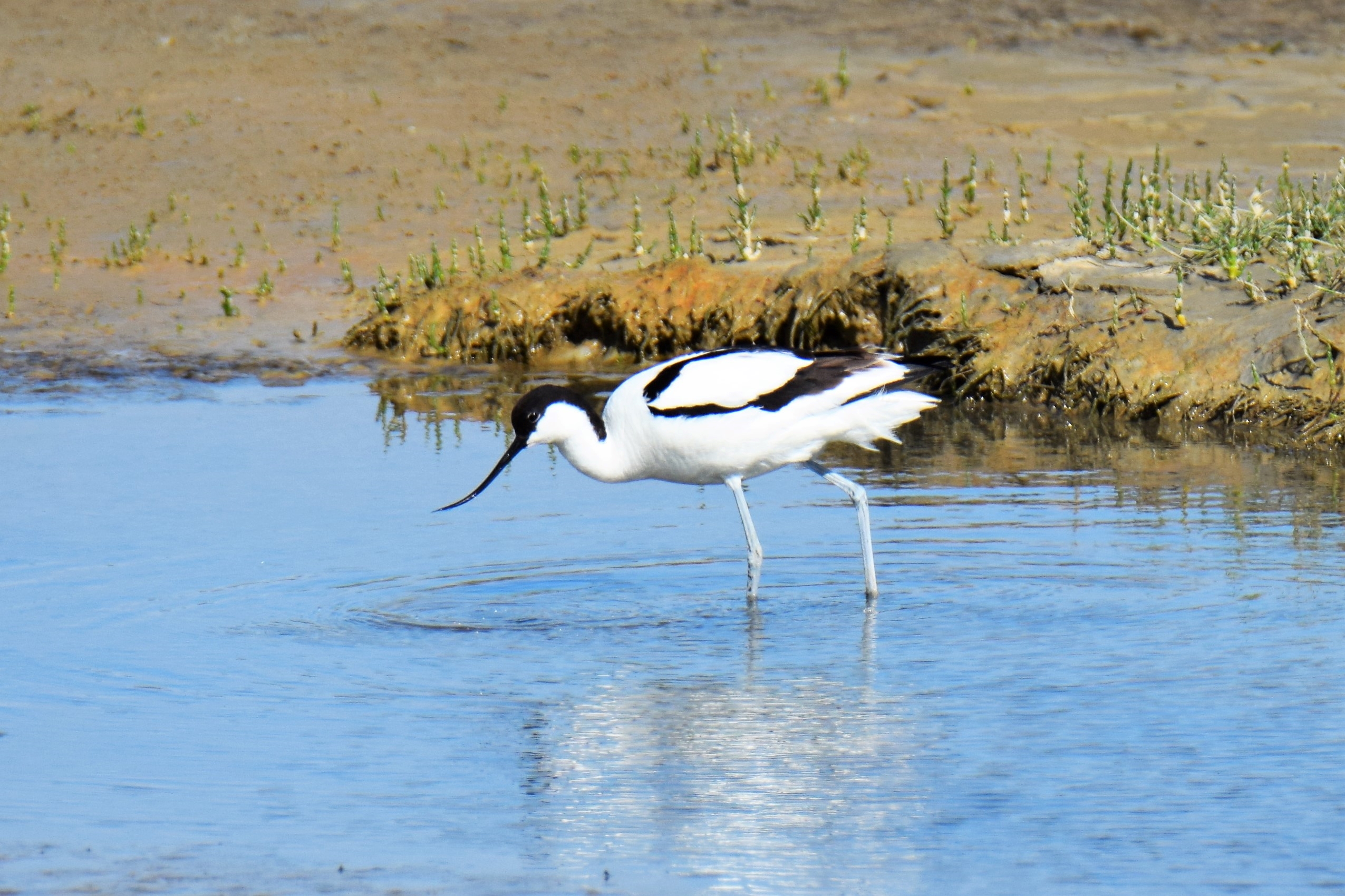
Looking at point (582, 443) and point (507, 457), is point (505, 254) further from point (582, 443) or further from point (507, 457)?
point (582, 443)

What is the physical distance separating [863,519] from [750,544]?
0.38m

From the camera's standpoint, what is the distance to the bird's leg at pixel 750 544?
5.90 meters

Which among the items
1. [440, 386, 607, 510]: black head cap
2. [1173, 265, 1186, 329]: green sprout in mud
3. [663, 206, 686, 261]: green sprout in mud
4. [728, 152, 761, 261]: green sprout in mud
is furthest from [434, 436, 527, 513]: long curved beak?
[728, 152, 761, 261]: green sprout in mud

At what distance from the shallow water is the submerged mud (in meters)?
0.54

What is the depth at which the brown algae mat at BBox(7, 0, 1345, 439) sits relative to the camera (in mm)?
9008

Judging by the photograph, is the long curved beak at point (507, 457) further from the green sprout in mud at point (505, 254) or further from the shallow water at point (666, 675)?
the green sprout in mud at point (505, 254)

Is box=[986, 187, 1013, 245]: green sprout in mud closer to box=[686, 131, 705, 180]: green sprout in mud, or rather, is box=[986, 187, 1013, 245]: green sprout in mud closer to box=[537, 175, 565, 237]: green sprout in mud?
box=[686, 131, 705, 180]: green sprout in mud

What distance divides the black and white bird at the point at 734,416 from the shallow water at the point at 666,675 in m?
0.32

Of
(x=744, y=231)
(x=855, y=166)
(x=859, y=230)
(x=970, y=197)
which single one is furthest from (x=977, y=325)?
(x=855, y=166)

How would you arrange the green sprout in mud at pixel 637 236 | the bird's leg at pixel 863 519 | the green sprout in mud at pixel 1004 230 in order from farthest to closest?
the green sprout in mud at pixel 637 236 < the green sprout in mud at pixel 1004 230 < the bird's leg at pixel 863 519

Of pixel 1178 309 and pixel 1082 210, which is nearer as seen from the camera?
pixel 1178 309

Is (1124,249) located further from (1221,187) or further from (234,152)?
(234,152)

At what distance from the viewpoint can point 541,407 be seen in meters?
6.15

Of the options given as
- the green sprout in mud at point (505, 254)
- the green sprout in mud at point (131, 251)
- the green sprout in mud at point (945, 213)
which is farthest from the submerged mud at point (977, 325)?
the green sprout in mud at point (131, 251)
